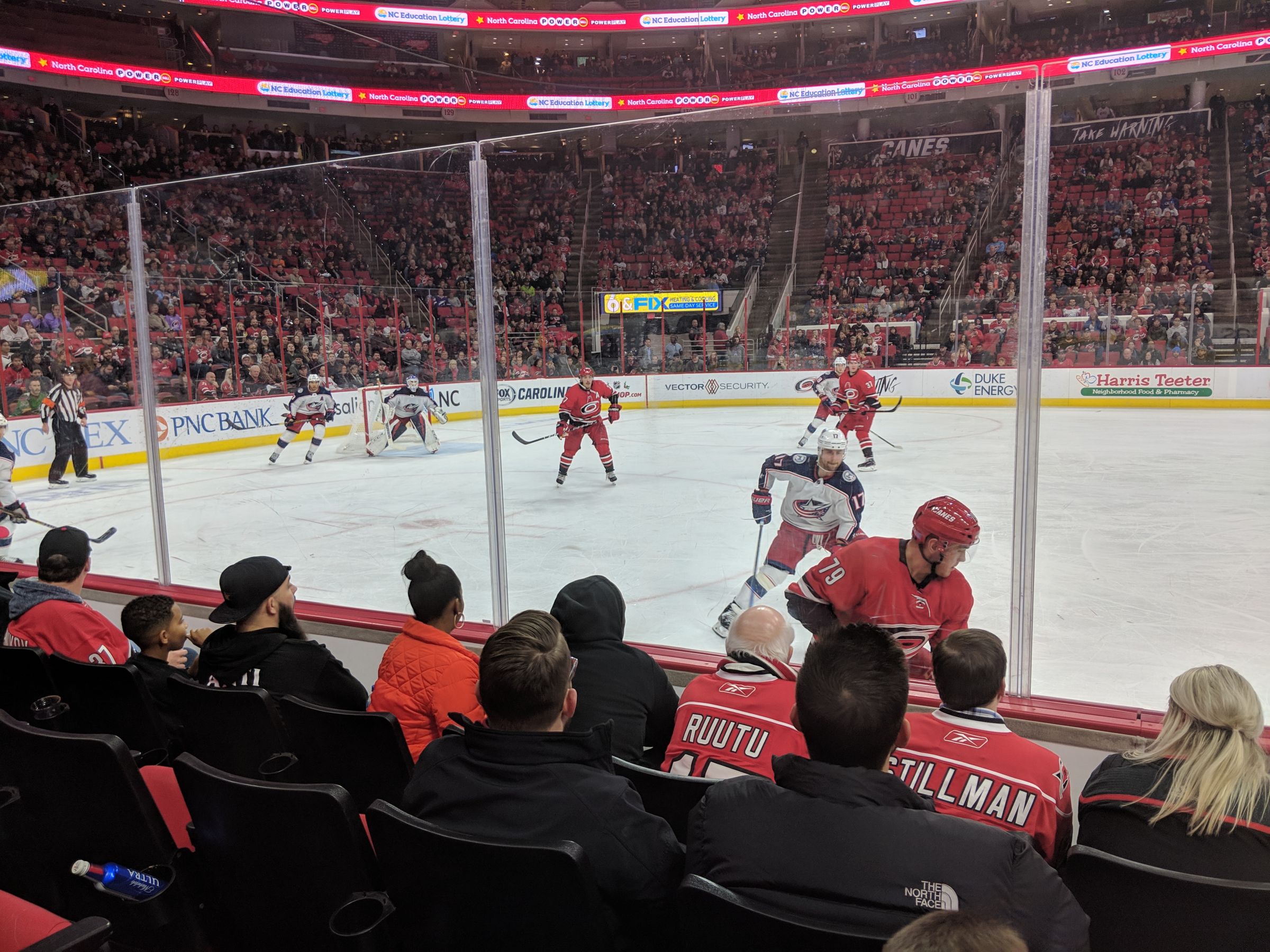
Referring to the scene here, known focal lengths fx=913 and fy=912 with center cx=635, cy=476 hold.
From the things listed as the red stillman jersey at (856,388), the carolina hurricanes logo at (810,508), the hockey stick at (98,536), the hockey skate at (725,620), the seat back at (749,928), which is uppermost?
the red stillman jersey at (856,388)

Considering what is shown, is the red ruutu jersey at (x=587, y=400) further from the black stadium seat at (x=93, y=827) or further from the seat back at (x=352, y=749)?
the black stadium seat at (x=93, y=827)

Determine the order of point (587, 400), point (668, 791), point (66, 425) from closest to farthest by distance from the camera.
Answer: point (668, 791), point (587, 400), point (66, 425)

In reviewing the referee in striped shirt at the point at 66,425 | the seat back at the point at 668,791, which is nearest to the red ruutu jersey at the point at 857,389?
the seat back at the point at 668,791

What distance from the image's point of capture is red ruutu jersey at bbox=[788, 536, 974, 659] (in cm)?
327

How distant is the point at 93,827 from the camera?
190 centimetres

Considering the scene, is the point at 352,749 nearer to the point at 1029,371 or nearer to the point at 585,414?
the point at 1029,371

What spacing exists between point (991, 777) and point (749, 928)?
874 millimetres

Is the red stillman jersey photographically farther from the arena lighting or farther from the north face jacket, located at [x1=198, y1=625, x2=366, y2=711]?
the arena lighting

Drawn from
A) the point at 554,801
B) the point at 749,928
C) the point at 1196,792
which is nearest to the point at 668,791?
the point at 554,801

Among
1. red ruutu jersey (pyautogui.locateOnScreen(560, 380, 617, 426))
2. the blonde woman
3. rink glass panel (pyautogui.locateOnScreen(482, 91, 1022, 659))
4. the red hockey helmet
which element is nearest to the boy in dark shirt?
rink glass panel (pyautogui.locateOnScreen(482, 91, 1022, 659))

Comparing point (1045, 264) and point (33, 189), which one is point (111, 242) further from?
point (33, 189)

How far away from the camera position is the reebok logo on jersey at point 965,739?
1860 millimetres

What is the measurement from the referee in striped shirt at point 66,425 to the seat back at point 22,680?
15.2 ft

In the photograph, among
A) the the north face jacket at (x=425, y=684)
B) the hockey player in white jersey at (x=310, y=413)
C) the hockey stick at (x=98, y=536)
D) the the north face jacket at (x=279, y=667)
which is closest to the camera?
the the north face jacket at (x=425, y=684)
